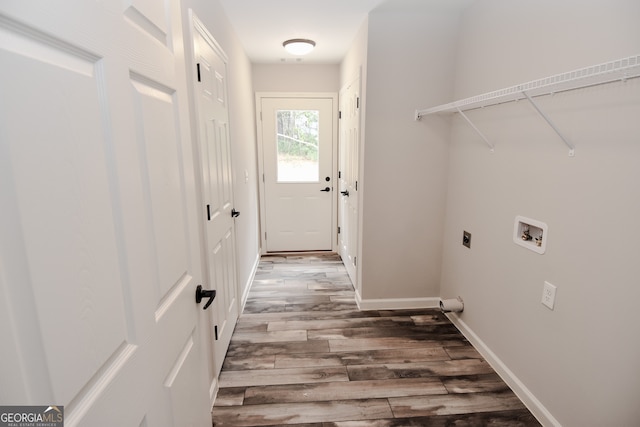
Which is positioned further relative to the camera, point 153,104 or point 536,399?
point 536,399

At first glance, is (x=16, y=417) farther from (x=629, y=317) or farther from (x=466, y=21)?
(x=466, y=21)

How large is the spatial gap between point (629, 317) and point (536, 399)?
0.78 m

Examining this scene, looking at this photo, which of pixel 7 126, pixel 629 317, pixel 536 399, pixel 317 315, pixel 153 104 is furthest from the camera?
pixel 317 315

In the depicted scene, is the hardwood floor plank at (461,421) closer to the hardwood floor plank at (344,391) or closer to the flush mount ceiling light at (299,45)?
the hardwood floor plank at (344,391)

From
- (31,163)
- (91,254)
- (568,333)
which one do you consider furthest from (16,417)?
(568,333)

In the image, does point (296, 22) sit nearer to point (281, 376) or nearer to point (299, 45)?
point (299, 45)

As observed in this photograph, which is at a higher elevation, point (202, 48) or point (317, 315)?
point (202, 48)

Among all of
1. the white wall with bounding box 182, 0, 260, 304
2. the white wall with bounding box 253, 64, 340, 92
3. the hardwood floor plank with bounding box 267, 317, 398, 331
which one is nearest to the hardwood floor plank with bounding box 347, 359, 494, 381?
the hardwood floor plank with bounding box 267, 317, 398, 331

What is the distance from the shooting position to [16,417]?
0.43m

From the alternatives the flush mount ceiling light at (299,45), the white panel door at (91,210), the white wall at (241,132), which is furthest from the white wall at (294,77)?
the white panel door at (91,210)

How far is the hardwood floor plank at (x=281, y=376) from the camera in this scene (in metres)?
1.97

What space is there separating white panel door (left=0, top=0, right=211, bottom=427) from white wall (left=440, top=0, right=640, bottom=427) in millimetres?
1634

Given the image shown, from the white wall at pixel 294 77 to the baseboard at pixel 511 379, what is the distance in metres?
3.03

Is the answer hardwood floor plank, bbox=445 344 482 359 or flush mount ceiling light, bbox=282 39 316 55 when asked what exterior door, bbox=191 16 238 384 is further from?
hardwood floor plank, bbox=445 344 482 359
